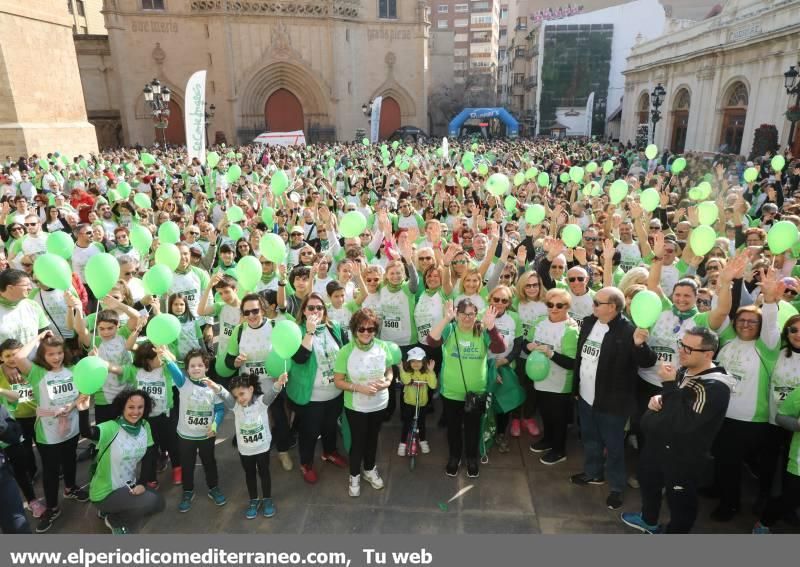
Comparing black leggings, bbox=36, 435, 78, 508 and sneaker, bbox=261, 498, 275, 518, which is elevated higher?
black leggings, bbox=36, 435, 78, 508

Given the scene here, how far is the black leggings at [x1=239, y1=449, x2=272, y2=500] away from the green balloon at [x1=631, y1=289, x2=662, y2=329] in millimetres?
2872

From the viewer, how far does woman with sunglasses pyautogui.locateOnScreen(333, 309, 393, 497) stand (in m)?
3.70

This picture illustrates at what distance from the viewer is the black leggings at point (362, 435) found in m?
3.86

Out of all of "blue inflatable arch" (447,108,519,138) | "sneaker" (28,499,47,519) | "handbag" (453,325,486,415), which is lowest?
"sneaker" (28,499,47,519)

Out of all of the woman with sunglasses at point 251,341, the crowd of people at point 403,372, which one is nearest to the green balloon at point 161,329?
the crowd of people at point 403,372

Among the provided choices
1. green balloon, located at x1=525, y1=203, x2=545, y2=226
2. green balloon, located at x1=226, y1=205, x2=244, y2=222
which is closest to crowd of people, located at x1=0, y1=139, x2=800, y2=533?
green balloon, located at x1=525, y1=203, x2=545, y2=226

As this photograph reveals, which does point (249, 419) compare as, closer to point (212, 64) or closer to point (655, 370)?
point (655, 370)

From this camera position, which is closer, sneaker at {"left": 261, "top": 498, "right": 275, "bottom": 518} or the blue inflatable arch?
sneaker at {"left": 261, "top": 498, "right": 275, "bottom": 518}

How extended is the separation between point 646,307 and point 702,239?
1773 mm

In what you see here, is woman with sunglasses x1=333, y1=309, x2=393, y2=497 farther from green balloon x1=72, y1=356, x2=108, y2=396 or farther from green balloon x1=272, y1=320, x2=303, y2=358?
green balloon x1=72, y1=356, x2=108, y2=396

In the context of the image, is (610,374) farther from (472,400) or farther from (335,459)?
(335,459)

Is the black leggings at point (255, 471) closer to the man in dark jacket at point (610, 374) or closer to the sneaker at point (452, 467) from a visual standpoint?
the sneaker at point (452, 467)

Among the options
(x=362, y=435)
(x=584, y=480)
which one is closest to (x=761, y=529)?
(x=584, y=480)

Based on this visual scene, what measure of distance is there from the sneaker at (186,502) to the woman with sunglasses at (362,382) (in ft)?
4.09
